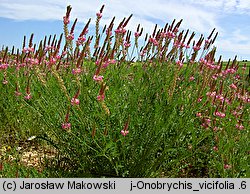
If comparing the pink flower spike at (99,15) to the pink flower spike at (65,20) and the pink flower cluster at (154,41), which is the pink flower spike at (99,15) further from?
the pink flower cluster at (154,41)

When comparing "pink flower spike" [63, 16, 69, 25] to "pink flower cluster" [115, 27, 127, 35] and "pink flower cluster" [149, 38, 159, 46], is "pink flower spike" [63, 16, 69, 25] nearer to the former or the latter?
"pink flower cluster" [115, 27, 127, 35]

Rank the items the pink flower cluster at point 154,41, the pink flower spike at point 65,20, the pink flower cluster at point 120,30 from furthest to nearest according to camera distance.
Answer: the pink flower cluster at point 154,41 → the pink flower cluster at point 120,30 → the pink flower spike at point 65,20

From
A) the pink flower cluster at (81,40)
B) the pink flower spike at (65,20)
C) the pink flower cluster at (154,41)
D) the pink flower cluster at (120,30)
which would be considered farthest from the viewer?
the pink flower cluster at (154,41)

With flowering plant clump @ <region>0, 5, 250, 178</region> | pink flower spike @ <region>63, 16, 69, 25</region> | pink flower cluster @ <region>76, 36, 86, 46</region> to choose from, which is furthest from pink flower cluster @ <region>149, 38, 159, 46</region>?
pink flower spike @ <region>63, 16, 69, 25</region>

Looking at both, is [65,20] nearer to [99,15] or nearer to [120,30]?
[99,15]

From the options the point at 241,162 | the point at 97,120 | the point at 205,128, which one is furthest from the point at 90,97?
the point at 241,162

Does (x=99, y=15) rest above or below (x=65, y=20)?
above

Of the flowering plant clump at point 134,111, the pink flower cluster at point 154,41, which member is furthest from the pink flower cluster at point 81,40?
the pink flower cluster at point 154,41

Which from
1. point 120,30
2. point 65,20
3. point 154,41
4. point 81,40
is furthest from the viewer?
point 154,41

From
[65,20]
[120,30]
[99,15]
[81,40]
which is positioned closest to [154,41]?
[120,30]

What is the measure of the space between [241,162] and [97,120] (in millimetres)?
1331

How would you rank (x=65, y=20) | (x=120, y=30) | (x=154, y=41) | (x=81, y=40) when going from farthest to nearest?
(x=154, y=41), (x=120, y=30), (x=81, y=40), (x=65, y=20)

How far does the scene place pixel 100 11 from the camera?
137 inches

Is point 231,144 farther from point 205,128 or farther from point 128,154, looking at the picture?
point 128,154
